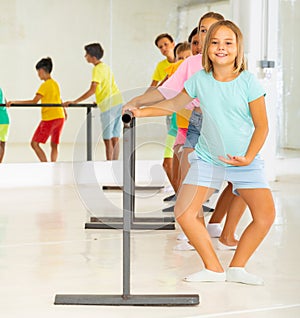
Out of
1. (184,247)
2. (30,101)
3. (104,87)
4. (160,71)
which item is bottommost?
(184,247)

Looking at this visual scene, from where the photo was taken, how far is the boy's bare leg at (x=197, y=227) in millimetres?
3971

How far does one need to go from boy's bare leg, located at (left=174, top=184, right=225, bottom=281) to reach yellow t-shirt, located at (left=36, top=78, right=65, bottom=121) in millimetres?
4477

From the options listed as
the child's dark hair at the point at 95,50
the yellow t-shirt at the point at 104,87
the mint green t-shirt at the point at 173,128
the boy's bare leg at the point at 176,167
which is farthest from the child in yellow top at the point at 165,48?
the boy's bare leg at the point at 176,167

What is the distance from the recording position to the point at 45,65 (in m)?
8.33

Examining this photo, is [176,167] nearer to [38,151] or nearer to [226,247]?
[226,247]

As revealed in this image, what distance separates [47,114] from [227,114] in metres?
4.57

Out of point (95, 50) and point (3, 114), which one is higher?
point (95, 50)

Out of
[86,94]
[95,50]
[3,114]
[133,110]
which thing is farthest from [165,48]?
[133,110]

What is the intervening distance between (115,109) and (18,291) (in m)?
4.99

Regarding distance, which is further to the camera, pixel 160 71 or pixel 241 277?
pixel 160 71

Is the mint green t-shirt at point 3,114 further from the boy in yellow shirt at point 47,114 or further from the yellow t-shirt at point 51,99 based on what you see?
the yellow t-shirt at point 51,99

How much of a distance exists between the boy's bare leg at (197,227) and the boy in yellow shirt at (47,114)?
4.39 meters

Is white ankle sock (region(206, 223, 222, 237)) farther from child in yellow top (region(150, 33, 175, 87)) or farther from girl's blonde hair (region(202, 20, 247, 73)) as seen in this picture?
child in yellow top (region(150, 33, 175, 87))

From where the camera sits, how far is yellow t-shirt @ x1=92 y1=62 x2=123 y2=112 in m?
8.55
